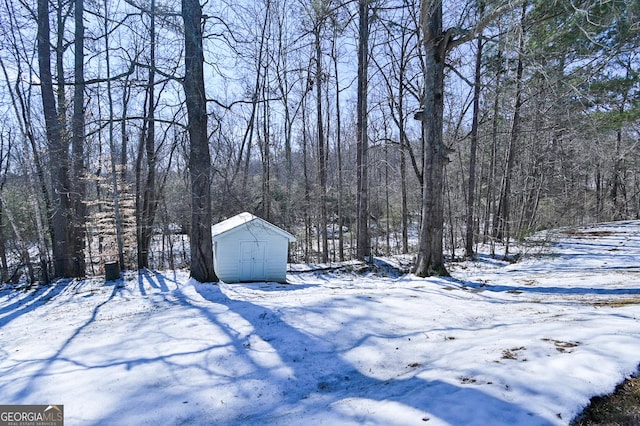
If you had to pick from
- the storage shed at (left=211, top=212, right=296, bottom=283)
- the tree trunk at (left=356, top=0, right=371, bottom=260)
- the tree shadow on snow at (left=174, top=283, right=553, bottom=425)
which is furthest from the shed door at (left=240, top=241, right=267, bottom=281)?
the tree shadow on snow at (left=174, top=283, right=553, bottom=425)

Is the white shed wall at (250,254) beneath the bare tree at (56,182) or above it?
beneath

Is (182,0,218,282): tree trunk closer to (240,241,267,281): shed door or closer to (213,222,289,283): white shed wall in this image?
(213,222,289,283): white shed wall

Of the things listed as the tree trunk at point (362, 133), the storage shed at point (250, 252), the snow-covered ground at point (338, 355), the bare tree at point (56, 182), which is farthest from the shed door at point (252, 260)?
the bare tree at point (56, 182)

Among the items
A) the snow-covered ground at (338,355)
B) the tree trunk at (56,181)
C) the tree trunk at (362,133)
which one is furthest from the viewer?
the tree trunk at (362,133)

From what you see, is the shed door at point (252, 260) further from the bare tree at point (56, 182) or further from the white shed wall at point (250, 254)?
the bare tree at point (56, 182)

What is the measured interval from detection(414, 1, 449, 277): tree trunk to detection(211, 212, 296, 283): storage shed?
4.51 meters

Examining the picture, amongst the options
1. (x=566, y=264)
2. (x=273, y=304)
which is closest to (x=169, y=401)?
(x=273, y=304)

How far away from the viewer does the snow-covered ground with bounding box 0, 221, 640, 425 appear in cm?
240

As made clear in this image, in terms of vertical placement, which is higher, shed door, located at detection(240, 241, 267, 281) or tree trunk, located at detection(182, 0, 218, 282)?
tree trunk, located at detection(182, 0, 218, 282)

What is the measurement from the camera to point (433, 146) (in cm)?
736

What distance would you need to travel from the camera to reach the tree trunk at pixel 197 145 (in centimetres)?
729

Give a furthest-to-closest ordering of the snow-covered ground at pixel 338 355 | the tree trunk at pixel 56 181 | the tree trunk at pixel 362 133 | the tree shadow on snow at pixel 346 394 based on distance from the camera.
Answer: the tree trunk at pixel 362 133 → the tree trunk at pixel 56 181 → the snow-covered ground at pixel 338 355 → the tree shadow on snow at pixel 346 394

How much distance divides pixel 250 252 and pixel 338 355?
718cm

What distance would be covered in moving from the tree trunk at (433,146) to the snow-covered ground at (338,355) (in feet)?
3.91
